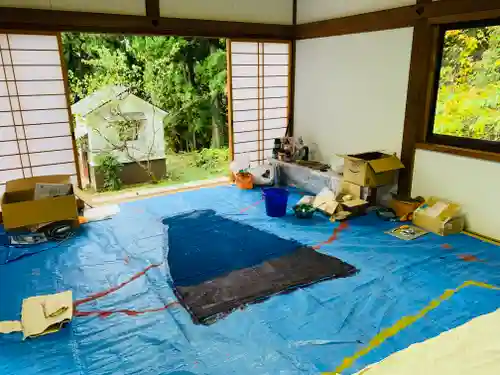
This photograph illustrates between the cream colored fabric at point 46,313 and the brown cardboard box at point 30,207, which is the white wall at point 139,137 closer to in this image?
the brown cardboard box at point 30,207

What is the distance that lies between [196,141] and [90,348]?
23.8ft

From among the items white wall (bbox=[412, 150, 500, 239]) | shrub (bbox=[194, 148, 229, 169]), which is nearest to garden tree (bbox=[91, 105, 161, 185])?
shrub (bbox=[194, 148, 229, 169])

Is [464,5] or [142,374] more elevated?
[464,5]

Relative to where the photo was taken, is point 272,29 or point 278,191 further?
point 272,29

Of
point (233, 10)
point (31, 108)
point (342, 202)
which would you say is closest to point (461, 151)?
point (342, 202)

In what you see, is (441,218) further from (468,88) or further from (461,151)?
(468,88)

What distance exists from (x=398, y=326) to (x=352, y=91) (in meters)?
3.18

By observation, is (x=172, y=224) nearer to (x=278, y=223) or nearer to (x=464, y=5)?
(x=278, y=223)

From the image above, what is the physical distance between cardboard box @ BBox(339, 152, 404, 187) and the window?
494mm

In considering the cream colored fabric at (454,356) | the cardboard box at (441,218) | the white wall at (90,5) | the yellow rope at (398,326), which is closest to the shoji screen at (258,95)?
the white wall at (90,5)

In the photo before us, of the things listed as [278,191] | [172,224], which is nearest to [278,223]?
[278,191]

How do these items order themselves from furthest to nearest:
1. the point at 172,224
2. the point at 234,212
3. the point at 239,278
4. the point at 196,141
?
the point at 196,141 < the point at 234,212 < the point at 172,224 < the point at 239,278

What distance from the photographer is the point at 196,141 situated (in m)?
9.15

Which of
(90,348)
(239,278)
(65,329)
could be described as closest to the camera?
(90,348)
